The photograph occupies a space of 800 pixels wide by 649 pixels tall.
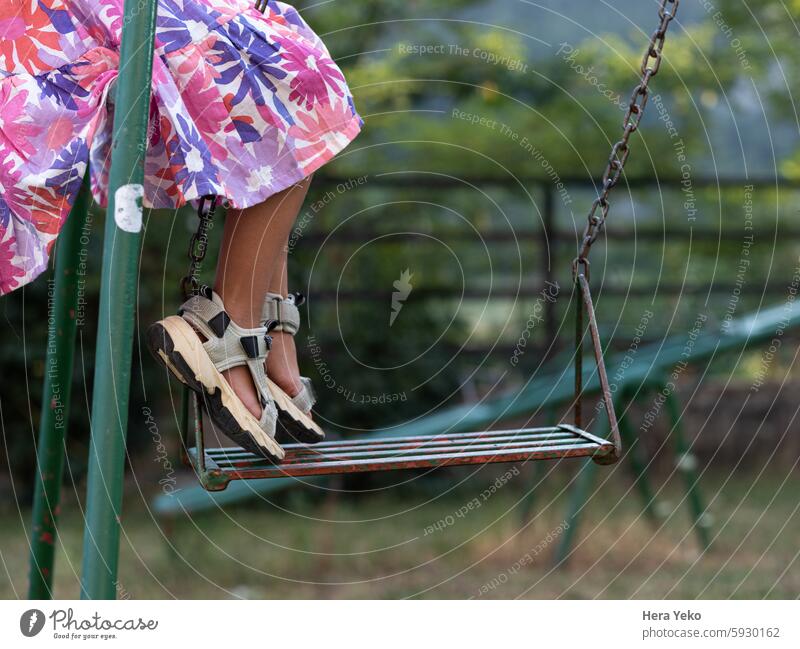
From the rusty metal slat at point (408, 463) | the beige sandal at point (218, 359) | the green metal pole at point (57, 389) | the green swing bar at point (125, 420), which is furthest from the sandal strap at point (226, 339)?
the green metal pole at point (57, 389)

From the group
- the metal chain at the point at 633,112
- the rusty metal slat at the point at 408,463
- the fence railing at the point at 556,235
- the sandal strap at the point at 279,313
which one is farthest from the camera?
the fence railing at the point at 556,235

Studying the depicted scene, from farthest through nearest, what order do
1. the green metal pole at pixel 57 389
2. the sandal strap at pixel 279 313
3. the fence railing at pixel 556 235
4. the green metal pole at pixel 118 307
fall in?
the fence railing at pixel 556 235, the green metal pole at pixel 57 389, the sandal strap at pixel 279 313, the green metal pole at pixel 118 307

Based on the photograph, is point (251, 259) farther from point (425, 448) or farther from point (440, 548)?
point (440, 548)

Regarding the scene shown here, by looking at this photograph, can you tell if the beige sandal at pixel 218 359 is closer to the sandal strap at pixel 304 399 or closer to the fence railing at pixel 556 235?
the sandal strap at pixel 304 399

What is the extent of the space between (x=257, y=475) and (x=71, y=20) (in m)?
0.82

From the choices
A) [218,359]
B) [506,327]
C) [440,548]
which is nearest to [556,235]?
[506,327]

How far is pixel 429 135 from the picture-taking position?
5527 mm

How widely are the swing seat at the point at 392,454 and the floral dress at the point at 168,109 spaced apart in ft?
1.45

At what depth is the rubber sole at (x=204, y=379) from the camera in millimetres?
1751

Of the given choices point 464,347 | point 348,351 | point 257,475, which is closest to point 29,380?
point 348,351

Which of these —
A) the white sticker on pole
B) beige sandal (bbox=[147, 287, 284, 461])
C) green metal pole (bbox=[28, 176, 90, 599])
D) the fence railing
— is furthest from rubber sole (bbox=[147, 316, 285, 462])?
the fence railing

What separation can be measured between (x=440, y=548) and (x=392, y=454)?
2.44 meters

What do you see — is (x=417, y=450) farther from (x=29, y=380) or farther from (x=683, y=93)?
(x=683, y=93)

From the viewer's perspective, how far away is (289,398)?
203 cm
